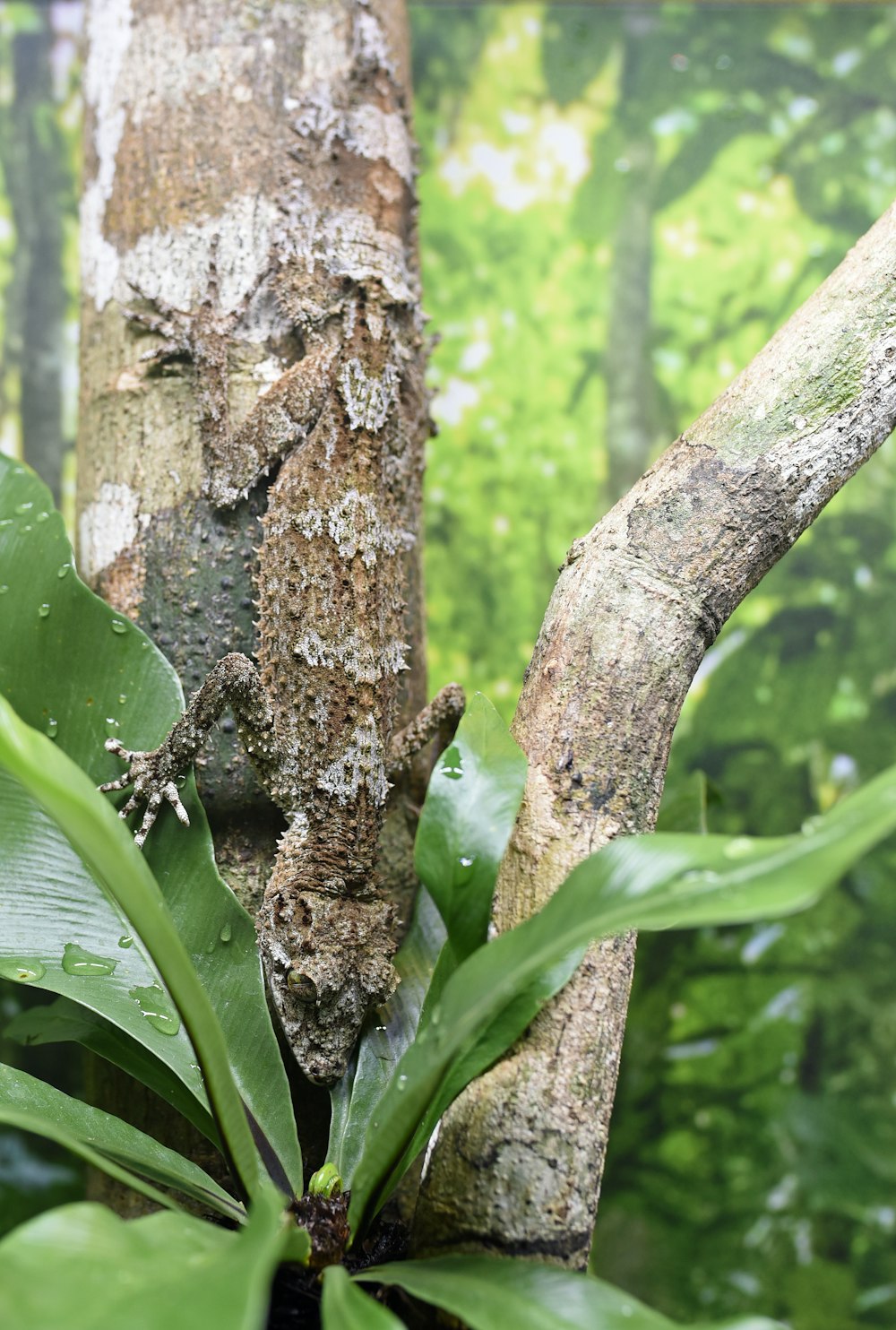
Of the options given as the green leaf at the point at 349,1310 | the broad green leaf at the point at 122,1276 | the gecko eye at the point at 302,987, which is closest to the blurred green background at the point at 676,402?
the gecko eye at the point at 302,987

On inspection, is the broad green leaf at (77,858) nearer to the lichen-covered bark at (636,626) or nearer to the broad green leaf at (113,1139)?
the broad green leaf at (113,1139)

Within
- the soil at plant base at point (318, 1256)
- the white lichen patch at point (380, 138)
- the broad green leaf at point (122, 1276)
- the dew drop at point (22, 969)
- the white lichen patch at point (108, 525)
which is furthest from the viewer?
the white lichen patch at point (380, 138)

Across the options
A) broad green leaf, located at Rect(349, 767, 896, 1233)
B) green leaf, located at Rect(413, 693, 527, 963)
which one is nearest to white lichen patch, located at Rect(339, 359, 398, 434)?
green leaf, located at Rect(413, 693, 527, 963)

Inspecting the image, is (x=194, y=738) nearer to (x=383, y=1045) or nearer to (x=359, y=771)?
(x=359, y=771)

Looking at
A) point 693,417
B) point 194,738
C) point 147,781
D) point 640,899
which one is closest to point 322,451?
point 194,738

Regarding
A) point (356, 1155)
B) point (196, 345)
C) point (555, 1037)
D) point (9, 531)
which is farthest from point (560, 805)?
point (196, 345)
